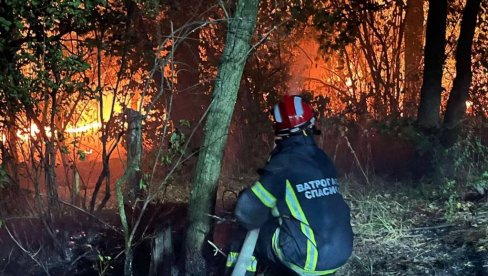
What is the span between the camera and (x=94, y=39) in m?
5.57

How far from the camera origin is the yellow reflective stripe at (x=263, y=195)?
3602 millimetres

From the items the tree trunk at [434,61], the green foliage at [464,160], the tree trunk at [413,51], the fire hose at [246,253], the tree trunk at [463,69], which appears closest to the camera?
the fire hose at [246,253]

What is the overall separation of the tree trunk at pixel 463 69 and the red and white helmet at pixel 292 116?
5040 millimetres

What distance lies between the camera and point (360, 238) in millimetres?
5285

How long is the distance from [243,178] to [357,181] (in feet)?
5.79

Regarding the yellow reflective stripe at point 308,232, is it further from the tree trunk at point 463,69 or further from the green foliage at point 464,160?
the tree trunk at point 463,69

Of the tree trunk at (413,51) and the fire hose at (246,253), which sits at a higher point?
the tree trunk at (413,51)

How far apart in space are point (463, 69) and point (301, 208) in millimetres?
5911

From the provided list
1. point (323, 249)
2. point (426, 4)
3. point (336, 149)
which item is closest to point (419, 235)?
point (323, 249)

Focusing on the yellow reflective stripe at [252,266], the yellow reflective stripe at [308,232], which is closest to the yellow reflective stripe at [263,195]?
the yellow reflective stripe at [308,232]

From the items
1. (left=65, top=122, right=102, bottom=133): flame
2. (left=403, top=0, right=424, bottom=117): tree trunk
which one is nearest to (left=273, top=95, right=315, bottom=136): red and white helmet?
(left=65, top=122, right=102, bottom=133): flame

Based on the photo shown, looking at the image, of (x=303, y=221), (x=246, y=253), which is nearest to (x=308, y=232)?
(x=303, y=221)

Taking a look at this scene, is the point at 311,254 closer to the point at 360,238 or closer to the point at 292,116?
the point at 292,116

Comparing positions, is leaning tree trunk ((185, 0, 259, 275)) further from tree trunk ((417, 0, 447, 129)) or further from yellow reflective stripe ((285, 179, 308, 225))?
tree trunk ((417, 0, 447, 129))
